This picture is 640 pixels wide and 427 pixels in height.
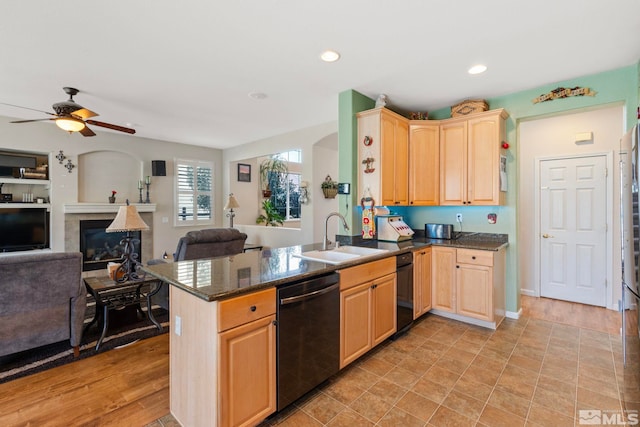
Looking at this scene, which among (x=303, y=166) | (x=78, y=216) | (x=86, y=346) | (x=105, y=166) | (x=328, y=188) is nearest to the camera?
(x=86, y=346)

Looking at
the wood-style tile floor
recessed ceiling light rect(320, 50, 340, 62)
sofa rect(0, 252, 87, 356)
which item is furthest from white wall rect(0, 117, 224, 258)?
the wood-style tile floor

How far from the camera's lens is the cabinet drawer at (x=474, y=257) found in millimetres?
3121

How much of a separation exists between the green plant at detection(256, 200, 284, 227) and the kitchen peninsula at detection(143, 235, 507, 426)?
508 cm

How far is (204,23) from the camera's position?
2199 mm

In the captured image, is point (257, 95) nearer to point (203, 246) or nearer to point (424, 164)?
point (203, 246)

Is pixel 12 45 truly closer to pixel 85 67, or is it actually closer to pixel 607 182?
pixel 85 67

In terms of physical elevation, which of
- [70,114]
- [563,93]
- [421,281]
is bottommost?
[421,281]

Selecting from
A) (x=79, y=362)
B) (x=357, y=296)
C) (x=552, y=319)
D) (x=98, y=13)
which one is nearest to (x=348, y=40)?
(x=98, y=13)

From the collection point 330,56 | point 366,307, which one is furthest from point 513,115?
point 366,307

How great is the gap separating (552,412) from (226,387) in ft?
6.73

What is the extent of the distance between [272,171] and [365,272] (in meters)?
5.42

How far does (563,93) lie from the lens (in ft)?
10.3

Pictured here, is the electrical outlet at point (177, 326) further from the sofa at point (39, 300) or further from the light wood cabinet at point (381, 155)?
the light wood cabinet at point (381, 155)

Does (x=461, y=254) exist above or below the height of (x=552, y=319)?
above
